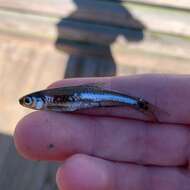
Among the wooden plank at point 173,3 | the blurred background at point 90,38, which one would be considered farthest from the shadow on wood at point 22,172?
the wooden plank at point 173,3

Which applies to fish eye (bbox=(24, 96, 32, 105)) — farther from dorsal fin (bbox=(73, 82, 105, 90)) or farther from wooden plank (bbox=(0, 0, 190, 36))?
wooden plank (bbox=(0, 0, 190, 36))

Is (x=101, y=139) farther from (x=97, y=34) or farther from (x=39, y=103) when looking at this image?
(x=97, y=34)

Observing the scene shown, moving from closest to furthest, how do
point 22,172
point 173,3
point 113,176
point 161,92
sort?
point 113,176 → point 161,92 → point 22,172 → point 173,3

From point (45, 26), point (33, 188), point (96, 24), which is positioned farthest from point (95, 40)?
point (33, 188)

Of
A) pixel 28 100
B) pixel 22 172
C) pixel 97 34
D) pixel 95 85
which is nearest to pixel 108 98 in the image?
pixel 95 85

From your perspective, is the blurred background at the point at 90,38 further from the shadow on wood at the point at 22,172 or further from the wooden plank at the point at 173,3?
the shadow on wood at the point at 22,172

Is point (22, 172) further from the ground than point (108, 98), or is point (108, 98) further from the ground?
point (108, 98)

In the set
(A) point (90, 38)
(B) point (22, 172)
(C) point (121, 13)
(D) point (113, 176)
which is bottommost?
(B) point (22, 172)
